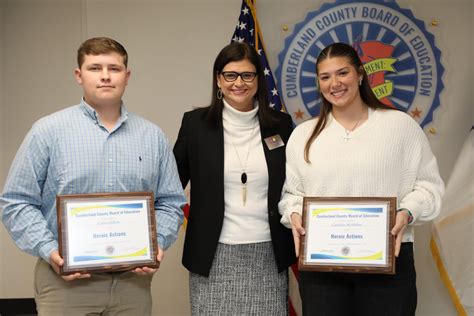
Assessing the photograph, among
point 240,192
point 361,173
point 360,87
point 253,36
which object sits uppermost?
point 253,36

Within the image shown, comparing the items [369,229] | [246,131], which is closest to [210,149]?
[246,131]

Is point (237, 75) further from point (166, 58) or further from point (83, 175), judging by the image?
point (166, 58)

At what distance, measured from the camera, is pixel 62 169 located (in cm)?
201

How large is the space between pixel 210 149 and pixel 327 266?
784 mm

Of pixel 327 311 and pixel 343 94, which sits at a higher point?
pixel 343 94

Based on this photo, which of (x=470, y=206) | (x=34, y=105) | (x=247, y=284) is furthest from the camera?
(x=34, y=105)

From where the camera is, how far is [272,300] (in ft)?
8.38

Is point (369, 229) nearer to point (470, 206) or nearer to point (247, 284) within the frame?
point (247, 284)

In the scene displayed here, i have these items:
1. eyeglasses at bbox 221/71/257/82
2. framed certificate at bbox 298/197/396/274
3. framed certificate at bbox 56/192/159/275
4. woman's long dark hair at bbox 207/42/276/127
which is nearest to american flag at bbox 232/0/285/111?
woman's long dark hair at bbox 207/42/276/127

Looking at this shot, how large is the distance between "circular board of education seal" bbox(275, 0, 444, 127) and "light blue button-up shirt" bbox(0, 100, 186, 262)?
1.89m

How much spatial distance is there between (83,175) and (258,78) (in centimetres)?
100

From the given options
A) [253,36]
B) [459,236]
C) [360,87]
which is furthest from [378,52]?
[360,87]

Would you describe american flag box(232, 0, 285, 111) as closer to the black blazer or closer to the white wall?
the white wall

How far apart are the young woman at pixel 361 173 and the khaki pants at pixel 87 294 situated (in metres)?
0.72
